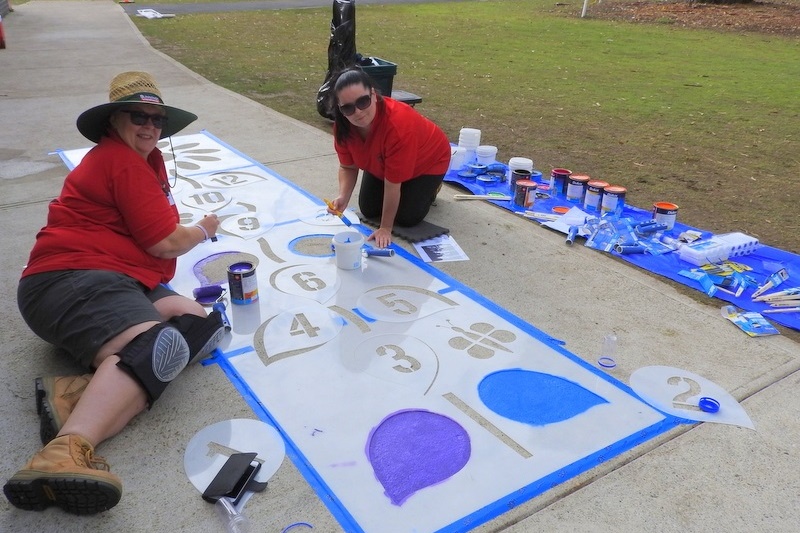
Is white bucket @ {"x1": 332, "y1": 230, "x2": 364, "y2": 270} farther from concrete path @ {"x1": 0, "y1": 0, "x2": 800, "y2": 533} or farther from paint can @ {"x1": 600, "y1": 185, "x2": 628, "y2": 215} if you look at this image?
paint can @ {"x1": 600, "y1": 185, "x2": 628, "y2": 215}

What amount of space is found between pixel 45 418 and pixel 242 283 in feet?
3.67

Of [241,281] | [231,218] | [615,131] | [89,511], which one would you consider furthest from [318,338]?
[615,131]

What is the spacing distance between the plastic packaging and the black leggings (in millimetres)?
2472

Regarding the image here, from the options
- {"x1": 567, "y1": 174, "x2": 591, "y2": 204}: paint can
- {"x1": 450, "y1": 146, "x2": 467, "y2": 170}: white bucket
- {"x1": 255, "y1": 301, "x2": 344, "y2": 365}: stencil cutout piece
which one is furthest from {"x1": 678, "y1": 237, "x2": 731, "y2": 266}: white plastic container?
{"x1": 255, "y1": 301, "x2": 344, "y2": 365}: stencil cutout piece

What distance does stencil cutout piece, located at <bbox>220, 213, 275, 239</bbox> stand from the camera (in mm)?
4090

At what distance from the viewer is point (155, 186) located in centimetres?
264

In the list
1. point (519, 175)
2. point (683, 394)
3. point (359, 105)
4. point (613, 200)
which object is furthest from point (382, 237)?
point (683, 394)

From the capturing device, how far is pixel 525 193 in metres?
4.58

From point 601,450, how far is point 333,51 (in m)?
5.23

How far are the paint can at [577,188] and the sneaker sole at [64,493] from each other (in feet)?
12.5

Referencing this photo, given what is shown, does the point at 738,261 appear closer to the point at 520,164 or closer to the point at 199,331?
the point at 520,164

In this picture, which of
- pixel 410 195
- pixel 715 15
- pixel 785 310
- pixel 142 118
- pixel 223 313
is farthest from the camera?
pixel 715 15

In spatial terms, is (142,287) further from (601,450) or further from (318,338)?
(601,450)

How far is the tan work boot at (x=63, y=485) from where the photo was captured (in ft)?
6.19
